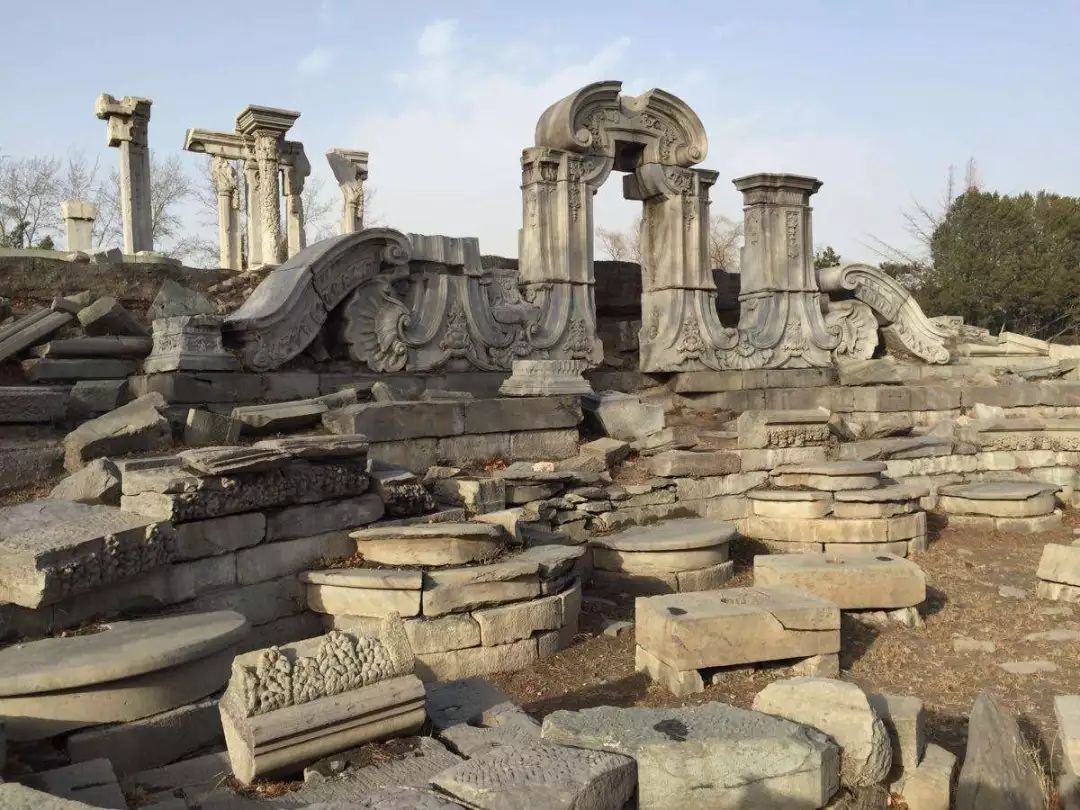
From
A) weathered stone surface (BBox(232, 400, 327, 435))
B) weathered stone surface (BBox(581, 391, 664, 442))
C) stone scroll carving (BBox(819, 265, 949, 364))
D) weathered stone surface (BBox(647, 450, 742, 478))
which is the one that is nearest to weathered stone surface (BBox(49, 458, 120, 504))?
weathered stone surface (BBox(232, 400, 327, 435))

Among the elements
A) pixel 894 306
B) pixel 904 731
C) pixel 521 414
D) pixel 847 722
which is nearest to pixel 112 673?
pixel 847 722

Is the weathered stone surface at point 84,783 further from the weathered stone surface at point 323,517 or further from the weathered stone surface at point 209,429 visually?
the weathered stone surface at point 209,429

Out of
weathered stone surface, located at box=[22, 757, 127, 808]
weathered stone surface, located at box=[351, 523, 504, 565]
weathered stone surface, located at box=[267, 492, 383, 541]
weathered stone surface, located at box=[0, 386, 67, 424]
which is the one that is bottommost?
weathered stone surface, located at box=[22, 757, 127, 808]

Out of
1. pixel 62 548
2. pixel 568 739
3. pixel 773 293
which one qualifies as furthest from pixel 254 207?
pixel 568 739

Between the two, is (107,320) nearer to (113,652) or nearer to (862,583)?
(113,652)

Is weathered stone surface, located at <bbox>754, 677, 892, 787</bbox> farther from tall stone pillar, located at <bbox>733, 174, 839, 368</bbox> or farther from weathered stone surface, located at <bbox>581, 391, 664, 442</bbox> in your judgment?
tall stone pillar, located at <bbox>733, 174, 839, 368</bbox>

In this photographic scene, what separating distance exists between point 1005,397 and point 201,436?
364 inches

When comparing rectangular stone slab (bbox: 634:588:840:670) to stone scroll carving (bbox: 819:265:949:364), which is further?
stone scroll carving (bbox: 819:265:949:364)

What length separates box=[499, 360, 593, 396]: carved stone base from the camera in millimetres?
8195

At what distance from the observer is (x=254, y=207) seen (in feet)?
62.3

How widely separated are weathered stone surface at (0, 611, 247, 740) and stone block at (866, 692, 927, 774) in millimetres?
2923

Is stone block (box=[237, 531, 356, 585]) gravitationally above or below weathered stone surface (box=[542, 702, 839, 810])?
above

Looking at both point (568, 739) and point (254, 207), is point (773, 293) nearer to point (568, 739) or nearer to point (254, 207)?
point (568, 739)

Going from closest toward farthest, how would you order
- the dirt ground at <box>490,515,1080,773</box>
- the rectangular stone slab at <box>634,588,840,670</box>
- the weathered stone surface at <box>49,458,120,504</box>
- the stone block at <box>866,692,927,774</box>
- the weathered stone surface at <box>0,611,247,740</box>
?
the weathered stone surface at <box>0,611,247,740</box> < the stone block at <box>866,692,927,774</box> < the dirt ground at <box>490,515,1080,773</box> < the rectangular stone slab at <box>634,588,840,670</box> < the weathered stone surface at <box>49,458,120,504</box>
